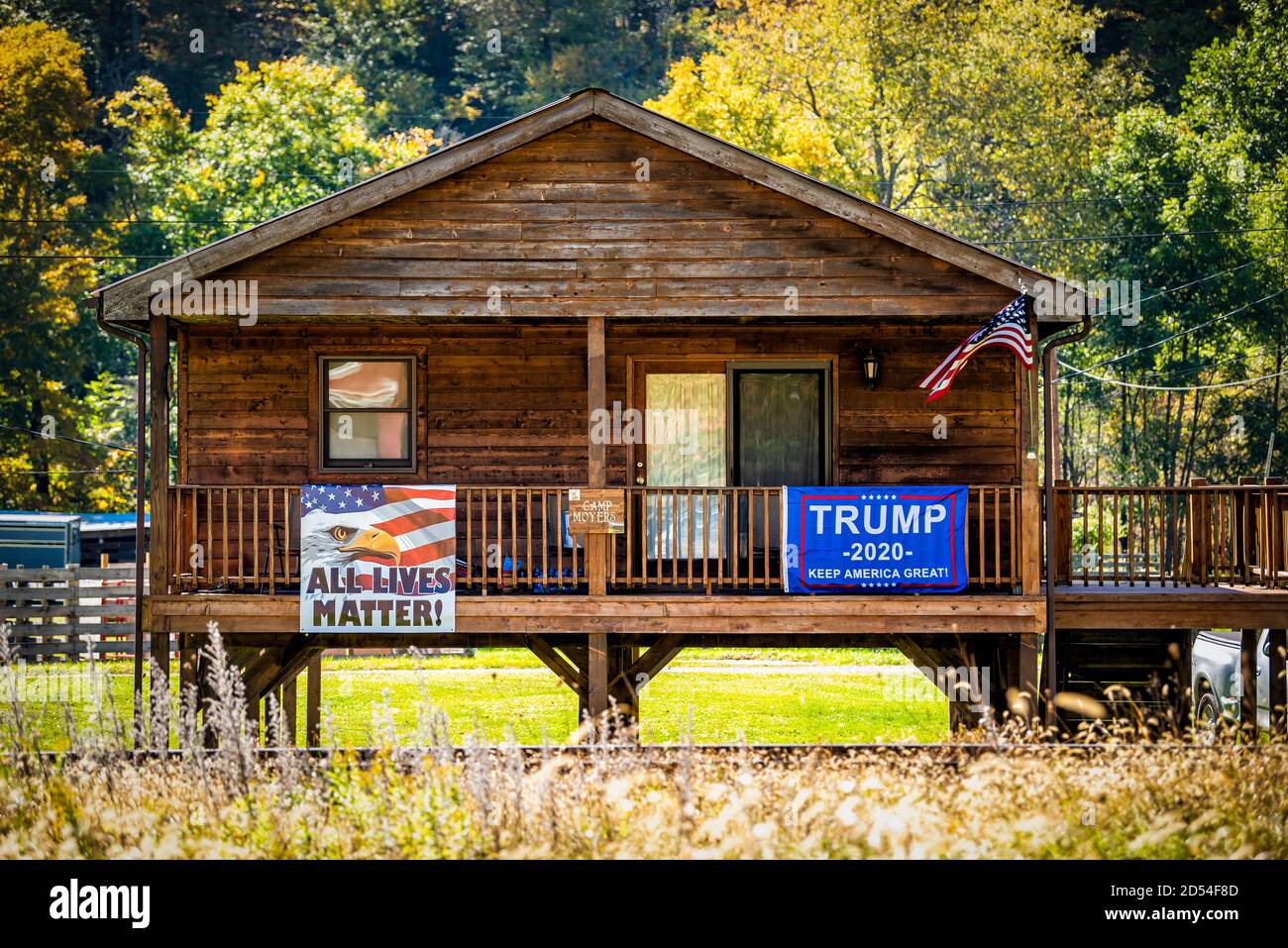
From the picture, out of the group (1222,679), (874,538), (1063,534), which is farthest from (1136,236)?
(874,538)

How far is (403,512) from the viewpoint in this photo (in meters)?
14.9

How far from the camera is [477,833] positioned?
9.84m

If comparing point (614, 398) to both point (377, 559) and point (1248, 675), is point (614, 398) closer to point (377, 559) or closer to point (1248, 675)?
point (377, 559)

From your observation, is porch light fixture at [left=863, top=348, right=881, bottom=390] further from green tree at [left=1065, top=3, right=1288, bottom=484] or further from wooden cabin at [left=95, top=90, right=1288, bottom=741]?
green tree at [left=1065, top=3, right=1288, bottom=484]

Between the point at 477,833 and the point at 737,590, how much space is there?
19.6ft

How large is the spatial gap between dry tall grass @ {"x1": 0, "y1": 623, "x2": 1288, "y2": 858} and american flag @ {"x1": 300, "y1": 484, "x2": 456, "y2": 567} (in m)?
3.45

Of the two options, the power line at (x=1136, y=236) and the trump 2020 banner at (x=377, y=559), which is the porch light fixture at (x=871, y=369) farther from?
the power line at (x=1136, y=236)

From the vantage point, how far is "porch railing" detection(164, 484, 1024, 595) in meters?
15.0

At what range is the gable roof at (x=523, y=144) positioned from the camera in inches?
578

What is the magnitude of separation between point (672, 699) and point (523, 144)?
13109 millimetres

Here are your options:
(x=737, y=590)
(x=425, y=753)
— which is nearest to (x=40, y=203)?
(x=737, y=590)

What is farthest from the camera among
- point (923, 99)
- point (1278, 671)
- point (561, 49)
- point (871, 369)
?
point (561, 49)

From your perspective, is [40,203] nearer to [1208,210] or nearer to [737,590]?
[1208,210]

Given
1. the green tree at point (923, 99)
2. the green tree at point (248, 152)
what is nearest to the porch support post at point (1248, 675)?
the green tree at point (923, 99)
